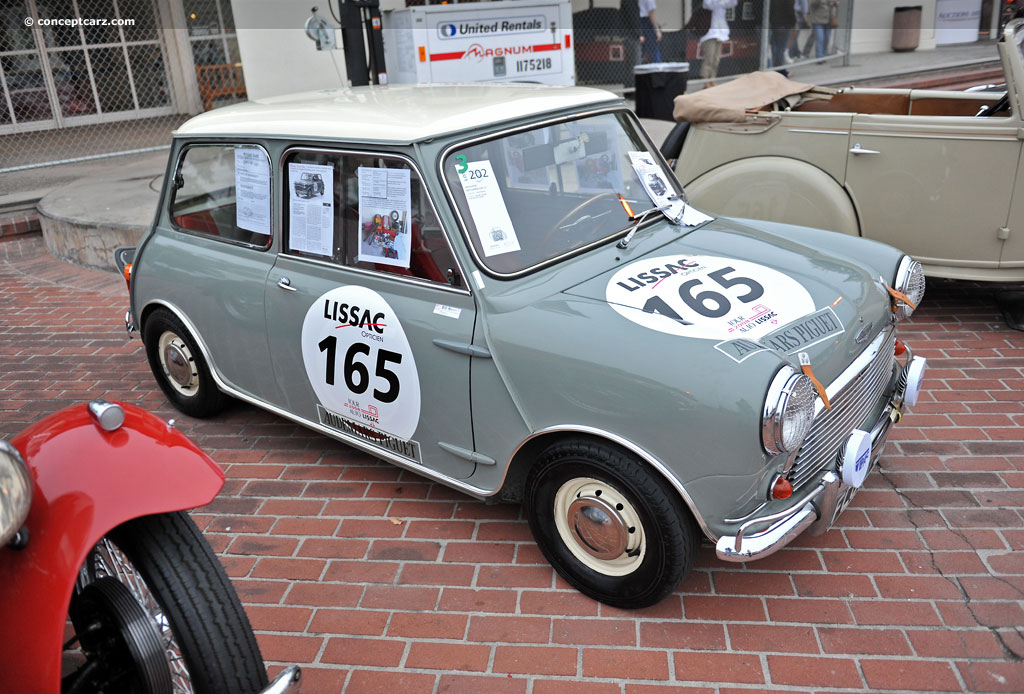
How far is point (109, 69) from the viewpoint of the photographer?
47.2ft

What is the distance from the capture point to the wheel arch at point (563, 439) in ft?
8.68

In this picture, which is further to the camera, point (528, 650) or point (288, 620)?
point (288, 620)

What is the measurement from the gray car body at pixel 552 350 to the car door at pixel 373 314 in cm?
1

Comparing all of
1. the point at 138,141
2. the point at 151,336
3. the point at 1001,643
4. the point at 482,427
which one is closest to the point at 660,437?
the point at 482,427

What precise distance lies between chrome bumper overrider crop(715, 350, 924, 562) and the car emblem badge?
49cm

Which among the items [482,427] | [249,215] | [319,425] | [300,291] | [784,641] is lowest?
[784,641]

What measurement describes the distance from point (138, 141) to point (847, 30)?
1209 cm

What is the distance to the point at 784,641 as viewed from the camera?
2799mm

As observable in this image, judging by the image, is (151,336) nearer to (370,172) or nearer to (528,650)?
(370,172)

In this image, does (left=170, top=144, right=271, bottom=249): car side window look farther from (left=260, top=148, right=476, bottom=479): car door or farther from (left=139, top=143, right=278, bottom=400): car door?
(left=260, top=148, right=476, bottom=479): car door

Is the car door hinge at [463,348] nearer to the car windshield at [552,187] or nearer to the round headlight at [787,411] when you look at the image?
the car windshield at [552,187]

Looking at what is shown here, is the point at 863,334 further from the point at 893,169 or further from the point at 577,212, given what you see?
the point at 893,169

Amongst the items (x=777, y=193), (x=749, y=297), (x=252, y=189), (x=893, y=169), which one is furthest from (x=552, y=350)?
(x=893, y=169)

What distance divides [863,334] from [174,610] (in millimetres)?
2486
